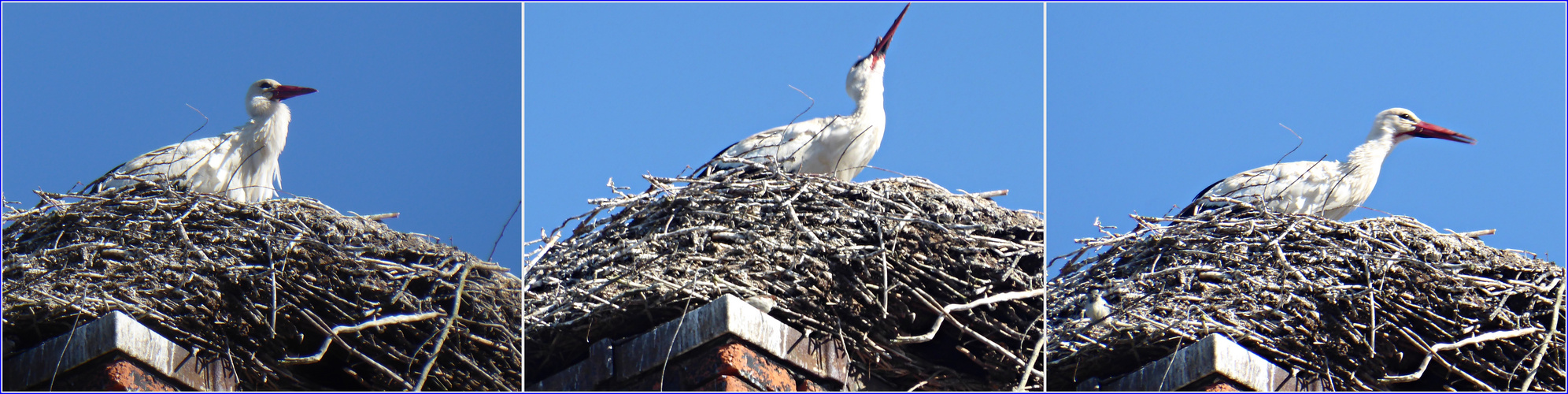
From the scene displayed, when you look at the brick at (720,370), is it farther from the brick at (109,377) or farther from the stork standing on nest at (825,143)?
the stork standing on nest at (825,143)

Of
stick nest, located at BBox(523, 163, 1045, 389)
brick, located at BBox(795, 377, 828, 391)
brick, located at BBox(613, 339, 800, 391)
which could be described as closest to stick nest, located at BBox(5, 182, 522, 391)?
stick nest, located at BBox(523, 163, 1045, 389)

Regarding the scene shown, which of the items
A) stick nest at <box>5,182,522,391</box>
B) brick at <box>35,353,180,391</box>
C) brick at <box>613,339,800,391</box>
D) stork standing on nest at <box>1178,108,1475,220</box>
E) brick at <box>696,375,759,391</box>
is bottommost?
brick at <box>696,375,759,391</box>

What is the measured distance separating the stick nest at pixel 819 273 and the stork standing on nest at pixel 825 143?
0.81 metres

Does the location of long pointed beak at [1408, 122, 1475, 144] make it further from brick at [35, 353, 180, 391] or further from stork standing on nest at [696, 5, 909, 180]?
brick at [35, 353, 180, 391]

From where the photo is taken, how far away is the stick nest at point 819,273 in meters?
5.19

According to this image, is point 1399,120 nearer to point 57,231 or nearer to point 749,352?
point 749,352

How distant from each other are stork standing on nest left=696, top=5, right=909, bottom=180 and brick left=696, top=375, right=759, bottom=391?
2442 mm

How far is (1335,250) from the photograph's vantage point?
6312 millimetres

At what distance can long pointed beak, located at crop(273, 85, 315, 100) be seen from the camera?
792 centimetres

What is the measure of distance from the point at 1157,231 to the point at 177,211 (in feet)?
13.0

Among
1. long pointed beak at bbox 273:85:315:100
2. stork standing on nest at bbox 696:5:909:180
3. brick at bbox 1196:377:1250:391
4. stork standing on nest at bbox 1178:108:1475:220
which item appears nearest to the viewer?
brick at bbox 1196:377:1250:391

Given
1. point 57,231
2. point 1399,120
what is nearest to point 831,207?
point 57,231

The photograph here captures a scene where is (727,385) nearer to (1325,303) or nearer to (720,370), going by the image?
(720,370)

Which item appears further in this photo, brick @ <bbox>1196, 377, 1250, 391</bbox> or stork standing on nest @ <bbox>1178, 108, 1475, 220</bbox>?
stork standing on nest @ <bbox>1178, 108, 1475, 220</bbox>
